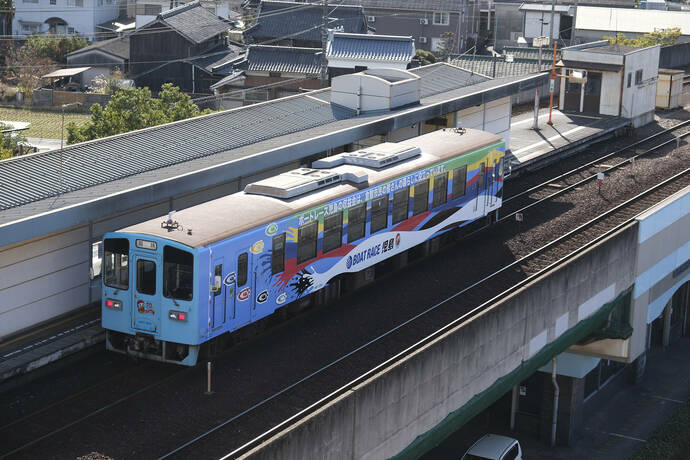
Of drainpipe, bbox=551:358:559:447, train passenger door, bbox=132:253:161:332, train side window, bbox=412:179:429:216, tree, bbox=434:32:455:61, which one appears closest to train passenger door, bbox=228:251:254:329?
train passenger door, bbox=132:253:161:332

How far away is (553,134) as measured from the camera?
1455 inches

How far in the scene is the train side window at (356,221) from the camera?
19.2m

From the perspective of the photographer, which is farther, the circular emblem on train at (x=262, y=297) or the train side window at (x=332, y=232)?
the train side window at (x=332, y=232)

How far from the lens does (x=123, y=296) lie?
16141mm

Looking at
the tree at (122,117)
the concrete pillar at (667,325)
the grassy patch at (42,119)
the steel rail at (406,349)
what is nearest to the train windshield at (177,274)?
the steel rail at (406,349)

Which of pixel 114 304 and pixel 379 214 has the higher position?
pixel 379 214

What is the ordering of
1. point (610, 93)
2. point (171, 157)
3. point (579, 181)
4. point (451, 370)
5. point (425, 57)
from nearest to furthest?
point (451, 370) → point (171, 157) → point (579, 181) → point (610, 93) → point (425, 57)

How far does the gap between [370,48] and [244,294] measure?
3375cm

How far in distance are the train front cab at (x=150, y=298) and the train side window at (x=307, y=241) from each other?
2.80 meters

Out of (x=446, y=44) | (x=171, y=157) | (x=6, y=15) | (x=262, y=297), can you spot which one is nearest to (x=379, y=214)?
(x=262, y=297)

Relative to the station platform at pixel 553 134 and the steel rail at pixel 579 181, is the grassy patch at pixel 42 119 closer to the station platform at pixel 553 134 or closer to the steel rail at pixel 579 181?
the station platform at pixel 553 134

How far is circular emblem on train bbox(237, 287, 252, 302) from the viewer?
16.4 metres

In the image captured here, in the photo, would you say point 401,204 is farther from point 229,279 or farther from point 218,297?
point 218,297

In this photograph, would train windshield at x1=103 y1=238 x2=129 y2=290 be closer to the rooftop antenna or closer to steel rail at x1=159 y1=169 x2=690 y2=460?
the rooftop antenna
